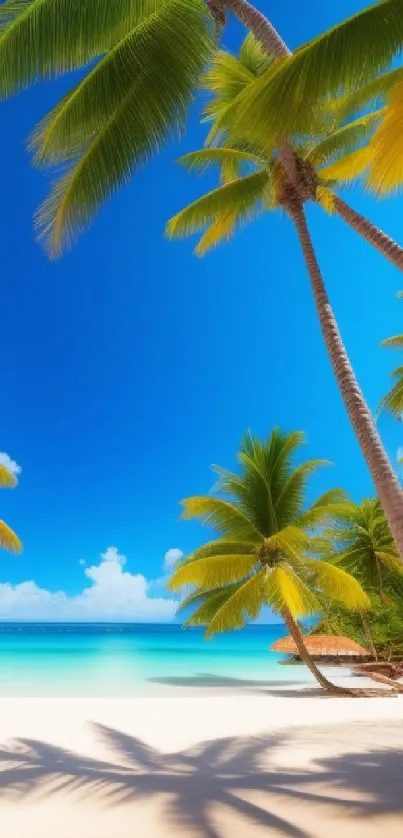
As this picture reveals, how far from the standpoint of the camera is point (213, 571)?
37.8 feet

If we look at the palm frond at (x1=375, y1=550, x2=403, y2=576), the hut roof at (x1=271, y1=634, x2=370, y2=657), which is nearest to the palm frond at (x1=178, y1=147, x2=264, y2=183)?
the palm frond at (x1=375, y1=550, x2=403, y2=576)

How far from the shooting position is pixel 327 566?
11.4 m

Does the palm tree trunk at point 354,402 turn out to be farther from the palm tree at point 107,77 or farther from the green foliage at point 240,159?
the green foliage at point 240,159

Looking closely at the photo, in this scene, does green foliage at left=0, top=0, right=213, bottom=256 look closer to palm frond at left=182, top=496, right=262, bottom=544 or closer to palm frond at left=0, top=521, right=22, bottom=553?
palm frond at left=182, top=496, right=262, bottom=544

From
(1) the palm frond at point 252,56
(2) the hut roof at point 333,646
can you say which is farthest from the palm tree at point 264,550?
(2) the hut roof at point 333,646

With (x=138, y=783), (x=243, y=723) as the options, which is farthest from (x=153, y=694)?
(x=138, y=783)

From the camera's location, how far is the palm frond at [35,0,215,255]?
235 inches

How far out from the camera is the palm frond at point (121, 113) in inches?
235

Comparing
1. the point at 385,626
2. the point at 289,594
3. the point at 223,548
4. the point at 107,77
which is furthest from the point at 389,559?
the point at 107,77

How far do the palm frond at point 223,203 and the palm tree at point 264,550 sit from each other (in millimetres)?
5759

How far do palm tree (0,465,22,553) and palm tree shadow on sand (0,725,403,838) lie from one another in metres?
7.41

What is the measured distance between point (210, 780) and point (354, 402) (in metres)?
3.38

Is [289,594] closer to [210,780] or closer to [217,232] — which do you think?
[210,780]

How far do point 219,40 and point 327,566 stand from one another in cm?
855
